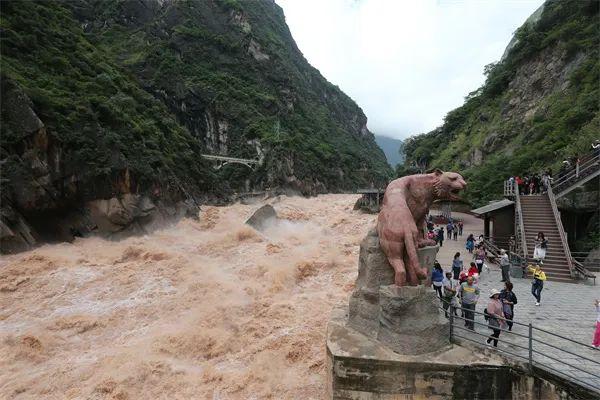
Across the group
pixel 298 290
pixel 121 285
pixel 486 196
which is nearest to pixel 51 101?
pixel 121 285

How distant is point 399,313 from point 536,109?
38896mm

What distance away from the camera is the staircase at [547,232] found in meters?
15.6

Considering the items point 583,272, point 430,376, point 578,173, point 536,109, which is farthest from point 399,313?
point 536,109

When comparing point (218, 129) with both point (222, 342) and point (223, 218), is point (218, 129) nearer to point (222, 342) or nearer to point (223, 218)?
point (223, 218)

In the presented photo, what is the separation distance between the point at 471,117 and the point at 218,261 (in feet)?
154

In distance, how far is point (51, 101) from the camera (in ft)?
84.9

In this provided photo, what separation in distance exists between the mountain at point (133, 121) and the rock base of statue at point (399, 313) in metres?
20.5

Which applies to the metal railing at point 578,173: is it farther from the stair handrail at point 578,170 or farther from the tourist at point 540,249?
the tourist at point 540,249

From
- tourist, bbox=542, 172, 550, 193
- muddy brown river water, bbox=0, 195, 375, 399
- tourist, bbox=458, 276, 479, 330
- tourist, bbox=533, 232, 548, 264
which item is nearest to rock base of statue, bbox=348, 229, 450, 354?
tourist, bbox=458, 276, 479, 330

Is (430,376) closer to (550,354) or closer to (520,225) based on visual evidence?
(550,354)

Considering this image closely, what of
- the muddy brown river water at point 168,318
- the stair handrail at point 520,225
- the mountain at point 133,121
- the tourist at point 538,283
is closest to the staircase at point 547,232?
the stair handrail at point 520,225

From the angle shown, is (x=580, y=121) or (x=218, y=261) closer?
(x=218, y=261)

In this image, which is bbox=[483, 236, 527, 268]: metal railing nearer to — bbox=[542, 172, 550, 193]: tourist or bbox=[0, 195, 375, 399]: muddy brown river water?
bbox=[542, 172, 550, 193]: tourist

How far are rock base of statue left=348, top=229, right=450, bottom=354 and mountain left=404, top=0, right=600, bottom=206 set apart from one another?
21.3 meters
